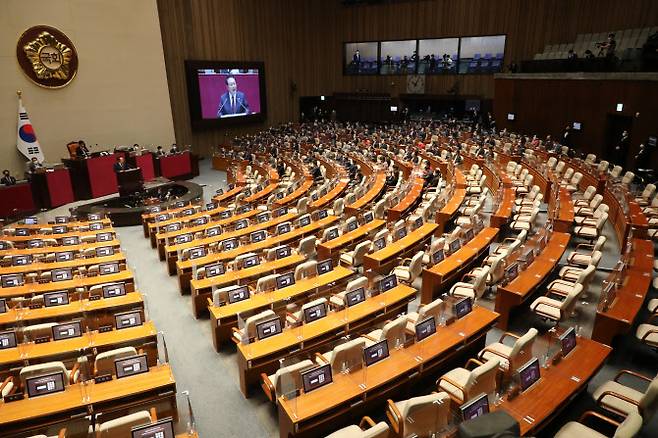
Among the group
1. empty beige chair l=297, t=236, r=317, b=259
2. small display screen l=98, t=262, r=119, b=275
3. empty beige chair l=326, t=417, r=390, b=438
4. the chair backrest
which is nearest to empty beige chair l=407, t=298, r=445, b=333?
the chair backrest

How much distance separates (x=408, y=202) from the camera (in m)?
A: 12.0

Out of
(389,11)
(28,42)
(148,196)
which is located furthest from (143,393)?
(389,11)

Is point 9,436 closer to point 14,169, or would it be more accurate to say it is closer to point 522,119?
point 14,169

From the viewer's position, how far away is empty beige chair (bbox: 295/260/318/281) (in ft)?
Result: 24.9

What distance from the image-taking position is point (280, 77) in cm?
3027

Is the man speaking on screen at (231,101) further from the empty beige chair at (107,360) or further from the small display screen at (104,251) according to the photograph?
the empty beige chair at (107,360)

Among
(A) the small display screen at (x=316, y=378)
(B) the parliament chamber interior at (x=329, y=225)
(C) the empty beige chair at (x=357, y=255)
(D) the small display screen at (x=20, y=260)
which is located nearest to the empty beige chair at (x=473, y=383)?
(B) the parliament chamber interior at (x=329, y=225)

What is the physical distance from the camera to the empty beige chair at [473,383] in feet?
14.4

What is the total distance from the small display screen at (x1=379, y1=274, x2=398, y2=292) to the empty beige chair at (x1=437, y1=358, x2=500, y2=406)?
2218 millimetres

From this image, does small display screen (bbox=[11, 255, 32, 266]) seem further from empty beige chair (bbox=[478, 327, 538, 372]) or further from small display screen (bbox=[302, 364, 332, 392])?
empty beige chair (bbox=[478, 327, 538, 372])

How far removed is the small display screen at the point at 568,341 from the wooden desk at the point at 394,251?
3366mm

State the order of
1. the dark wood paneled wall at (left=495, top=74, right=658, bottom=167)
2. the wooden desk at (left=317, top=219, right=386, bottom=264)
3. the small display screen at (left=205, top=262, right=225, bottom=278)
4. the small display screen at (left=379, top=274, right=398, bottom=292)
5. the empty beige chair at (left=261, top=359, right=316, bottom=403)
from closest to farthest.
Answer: the empty beige chair at (left=261, top=359, right=316, bottom=403), the small display screen at (left=379, top=274, right=398, bottom=292), the small display screen at (left=205, top=262, right=225, bottom=278), the wooden desk at (left=317, top=219, right=386, bottom=264), the dark wood paneled wall at (left=495, top=74, right=658, bottom=167)

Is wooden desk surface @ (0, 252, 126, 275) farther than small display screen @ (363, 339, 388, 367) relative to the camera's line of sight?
Yes

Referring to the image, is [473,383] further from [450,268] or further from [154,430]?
[450,268]
